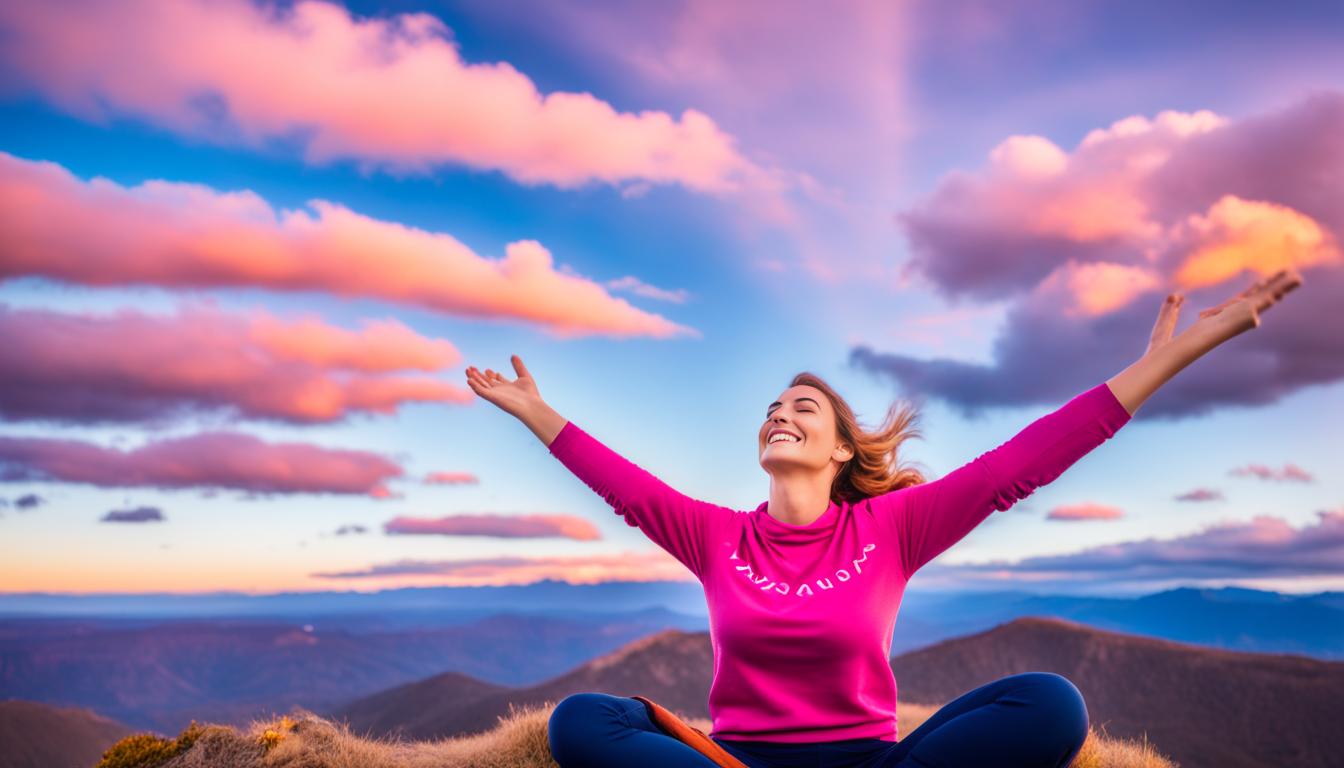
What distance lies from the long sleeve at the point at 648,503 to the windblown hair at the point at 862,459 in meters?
0.87

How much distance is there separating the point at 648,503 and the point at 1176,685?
4938 centimetres

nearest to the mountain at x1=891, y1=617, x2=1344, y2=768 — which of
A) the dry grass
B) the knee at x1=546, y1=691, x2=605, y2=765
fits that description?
the dry grass

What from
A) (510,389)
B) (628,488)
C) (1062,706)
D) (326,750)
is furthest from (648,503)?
(326,750)

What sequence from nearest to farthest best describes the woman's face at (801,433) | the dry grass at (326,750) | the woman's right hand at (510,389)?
the woman's face at (801,433) < the woman's right hand at (510,389) < the dry grass at (326,750)

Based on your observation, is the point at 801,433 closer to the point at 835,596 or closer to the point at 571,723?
the point at 835,596

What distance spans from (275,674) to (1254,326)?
8364 inches

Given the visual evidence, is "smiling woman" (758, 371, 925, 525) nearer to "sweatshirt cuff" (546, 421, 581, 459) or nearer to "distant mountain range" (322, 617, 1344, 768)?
"sweatshirt cuff" (546, 421, 581, 459)

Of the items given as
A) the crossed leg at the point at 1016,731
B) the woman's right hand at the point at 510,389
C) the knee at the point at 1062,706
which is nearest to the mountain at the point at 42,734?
the woman's right hand at the point at 510,389

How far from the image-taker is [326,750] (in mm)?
8766

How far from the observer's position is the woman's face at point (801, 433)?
530cm

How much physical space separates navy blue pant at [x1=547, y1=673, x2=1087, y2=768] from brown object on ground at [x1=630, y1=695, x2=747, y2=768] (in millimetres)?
52

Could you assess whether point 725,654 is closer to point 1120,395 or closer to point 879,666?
point 879,666

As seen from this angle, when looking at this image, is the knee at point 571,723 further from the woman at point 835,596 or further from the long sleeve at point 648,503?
the long sleeve at point 648,503

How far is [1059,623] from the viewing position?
5253 centimetres
